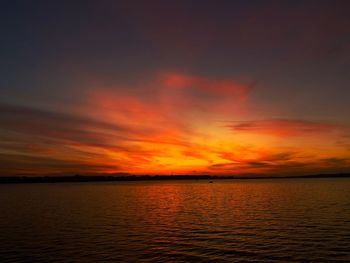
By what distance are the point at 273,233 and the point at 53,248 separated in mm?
25359

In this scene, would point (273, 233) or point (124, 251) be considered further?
point (273, 233)

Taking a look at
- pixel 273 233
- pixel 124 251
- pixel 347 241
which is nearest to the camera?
pixel 124 251

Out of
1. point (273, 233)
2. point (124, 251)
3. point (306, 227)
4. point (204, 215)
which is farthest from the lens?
point (204, 215)

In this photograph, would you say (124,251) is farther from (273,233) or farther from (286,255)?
(273,233)

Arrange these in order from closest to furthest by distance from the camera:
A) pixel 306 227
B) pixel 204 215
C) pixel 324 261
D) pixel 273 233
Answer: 1. pixel 324 261
2. pixel 273 233
3. pixel 306 227
4. pixel 204 215

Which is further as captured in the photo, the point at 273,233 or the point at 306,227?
the point at 306,227

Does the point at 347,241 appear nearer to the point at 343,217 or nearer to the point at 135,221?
the point at 343,217

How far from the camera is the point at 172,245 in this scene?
34375 mm

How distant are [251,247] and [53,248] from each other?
20427 mm

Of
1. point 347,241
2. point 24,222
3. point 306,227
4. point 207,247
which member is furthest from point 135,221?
point 347,241

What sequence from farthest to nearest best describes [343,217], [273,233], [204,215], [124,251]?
[204,215], [343,217], [273,233], [124,251]

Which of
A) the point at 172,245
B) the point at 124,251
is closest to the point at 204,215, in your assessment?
the point at 172,245

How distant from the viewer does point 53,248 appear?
33.8m

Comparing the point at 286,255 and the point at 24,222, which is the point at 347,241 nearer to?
the point at 286,255
